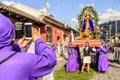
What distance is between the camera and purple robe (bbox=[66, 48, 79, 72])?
19905 millimetres

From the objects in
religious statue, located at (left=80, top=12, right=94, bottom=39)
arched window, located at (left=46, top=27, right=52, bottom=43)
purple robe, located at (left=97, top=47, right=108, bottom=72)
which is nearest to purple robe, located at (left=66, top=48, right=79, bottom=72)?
religious statue, located at (left=80, top=12, right=94, bottom=39)

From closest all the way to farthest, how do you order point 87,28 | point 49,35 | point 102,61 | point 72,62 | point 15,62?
point 15,62 < point 102,61 < point 72,62 < point 87,28 < point 49,35

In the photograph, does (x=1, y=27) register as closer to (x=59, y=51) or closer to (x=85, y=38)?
(x=85, y=38)

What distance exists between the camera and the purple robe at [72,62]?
65.3 feet

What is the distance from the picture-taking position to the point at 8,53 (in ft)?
9.78

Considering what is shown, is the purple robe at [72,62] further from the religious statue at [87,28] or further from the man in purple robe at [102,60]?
the man in purple robe at [102,60]

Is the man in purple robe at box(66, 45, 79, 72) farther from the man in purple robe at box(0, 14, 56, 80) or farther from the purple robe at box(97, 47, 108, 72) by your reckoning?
the man in purple robe at box(0, 14, 56, 80)

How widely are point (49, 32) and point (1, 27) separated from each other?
32396mm

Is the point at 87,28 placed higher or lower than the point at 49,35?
higher

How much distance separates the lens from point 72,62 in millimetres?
20266

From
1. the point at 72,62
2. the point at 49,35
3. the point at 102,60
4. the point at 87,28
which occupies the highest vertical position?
the point at 87,28

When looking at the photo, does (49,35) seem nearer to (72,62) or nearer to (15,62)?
(72,62)

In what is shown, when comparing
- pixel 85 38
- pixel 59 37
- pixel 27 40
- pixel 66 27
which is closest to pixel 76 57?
pixel 85 38

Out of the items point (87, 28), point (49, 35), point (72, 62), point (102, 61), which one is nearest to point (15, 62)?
point (102, 61)
